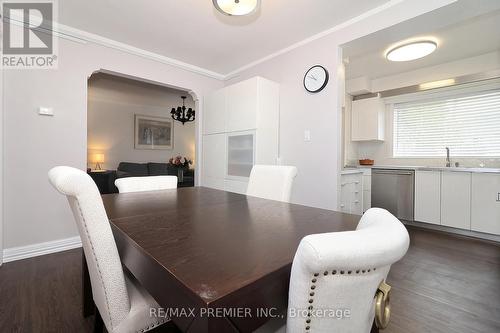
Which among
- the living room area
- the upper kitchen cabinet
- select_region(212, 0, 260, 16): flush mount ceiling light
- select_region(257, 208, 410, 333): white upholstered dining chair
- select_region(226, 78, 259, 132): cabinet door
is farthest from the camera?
the living room area

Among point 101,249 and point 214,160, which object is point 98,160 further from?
point 101,249

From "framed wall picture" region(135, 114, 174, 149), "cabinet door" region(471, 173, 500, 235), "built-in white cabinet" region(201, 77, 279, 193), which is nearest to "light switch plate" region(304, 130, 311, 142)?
"built-in white cabinet" region(201, 77, 279, 193)

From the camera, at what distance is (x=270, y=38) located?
2.67 meters

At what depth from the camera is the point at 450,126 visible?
3.49 metres

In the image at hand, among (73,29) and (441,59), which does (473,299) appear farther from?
(73,29)

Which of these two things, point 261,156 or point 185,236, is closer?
point 185,236

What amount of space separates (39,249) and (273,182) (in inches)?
99.8

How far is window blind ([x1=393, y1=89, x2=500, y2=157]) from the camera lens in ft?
10.4

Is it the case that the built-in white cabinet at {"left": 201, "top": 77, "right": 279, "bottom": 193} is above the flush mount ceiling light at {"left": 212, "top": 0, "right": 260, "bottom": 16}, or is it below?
below

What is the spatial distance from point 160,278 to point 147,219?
48 centimetres

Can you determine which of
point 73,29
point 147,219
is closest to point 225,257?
point 147,219

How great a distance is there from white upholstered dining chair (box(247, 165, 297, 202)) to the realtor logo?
2495 millimetres

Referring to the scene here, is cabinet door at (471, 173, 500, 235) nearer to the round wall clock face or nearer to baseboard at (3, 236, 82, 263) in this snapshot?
the round wall clock face

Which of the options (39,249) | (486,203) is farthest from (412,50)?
(39,249)
